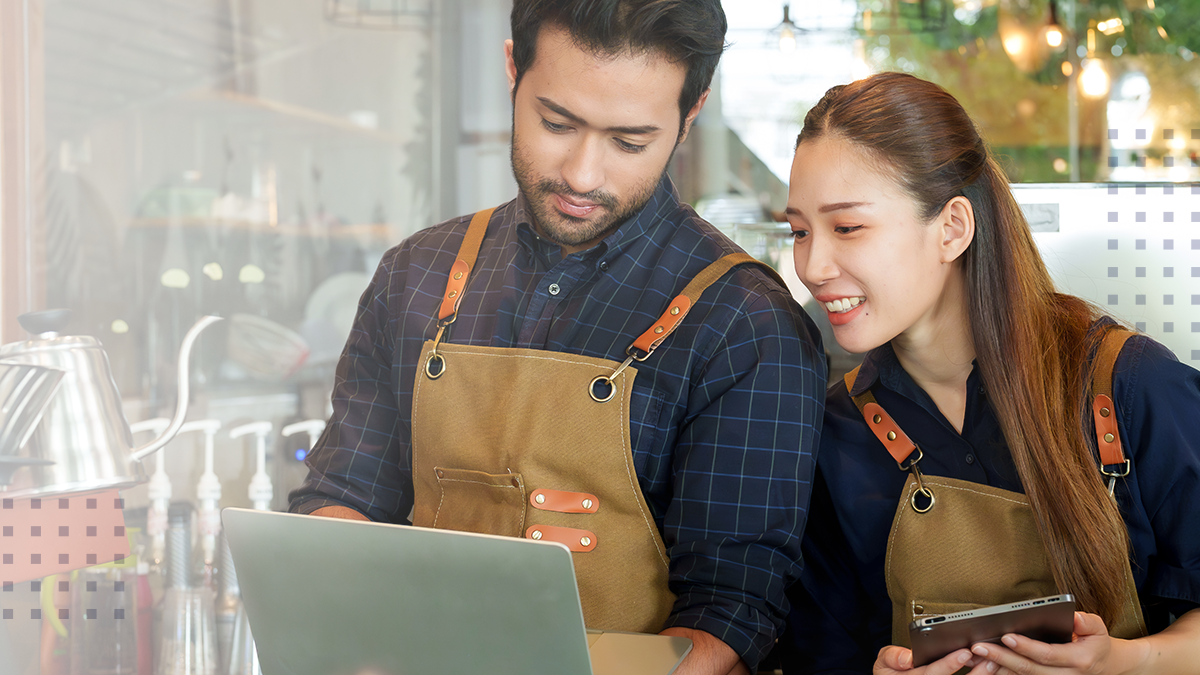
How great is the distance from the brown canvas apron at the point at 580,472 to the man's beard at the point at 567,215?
0.43ft

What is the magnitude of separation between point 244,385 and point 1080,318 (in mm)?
1504

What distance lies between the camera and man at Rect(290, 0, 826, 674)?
108 centimetres

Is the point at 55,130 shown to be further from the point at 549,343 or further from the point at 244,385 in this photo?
the point at 549,343

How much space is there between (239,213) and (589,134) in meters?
1.04

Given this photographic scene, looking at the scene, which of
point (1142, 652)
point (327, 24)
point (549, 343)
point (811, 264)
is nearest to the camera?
point (1142, 652)

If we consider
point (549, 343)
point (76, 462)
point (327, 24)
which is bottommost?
point (76, 462)

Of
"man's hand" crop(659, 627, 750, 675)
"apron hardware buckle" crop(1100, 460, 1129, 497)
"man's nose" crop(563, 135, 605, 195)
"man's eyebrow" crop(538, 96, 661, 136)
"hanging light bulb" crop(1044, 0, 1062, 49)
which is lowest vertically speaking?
"man's hand" crop(659, 627, 750, 675)

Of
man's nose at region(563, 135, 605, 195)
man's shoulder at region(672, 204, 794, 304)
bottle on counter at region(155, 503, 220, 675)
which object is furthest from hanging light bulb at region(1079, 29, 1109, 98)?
bottle on counter at region(155, 503, 220, 675)

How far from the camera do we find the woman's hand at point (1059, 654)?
3.03 feet

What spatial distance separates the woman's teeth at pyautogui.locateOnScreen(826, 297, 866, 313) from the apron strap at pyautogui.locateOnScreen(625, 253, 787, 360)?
0.13 metres

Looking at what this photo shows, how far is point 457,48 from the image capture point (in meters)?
2.43

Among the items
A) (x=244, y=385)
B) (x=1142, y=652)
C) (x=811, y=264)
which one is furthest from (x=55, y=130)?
(x=1142, y=652)

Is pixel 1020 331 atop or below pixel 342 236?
below
